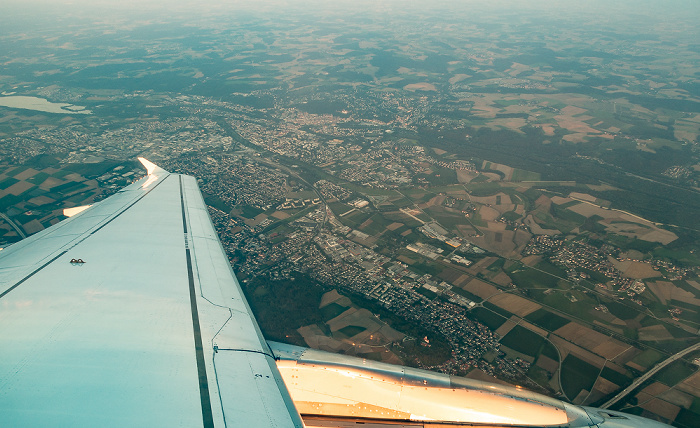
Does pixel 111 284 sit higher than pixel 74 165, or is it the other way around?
pixel 111 284

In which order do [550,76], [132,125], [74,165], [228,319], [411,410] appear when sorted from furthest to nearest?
[550,76]
[132,125]
[74,165]
[411,410]
[228,319]

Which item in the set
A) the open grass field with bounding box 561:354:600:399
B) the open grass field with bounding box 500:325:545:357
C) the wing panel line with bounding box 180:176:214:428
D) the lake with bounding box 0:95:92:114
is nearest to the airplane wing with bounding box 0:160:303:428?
the wing panel line with bounding box 180:176:214:428

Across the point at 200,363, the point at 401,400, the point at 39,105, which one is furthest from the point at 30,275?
the point at 39,105

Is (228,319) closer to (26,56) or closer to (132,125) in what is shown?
(132,125)

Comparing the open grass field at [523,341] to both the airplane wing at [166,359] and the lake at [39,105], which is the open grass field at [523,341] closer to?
the airplane wing at [166,359]

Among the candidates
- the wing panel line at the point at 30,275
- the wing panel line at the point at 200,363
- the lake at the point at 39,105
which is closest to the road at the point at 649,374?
the wing panel line at the point at 200,363

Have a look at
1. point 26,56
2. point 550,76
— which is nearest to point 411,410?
point 550,76

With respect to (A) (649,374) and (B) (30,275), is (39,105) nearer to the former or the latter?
(B) (30,275)
